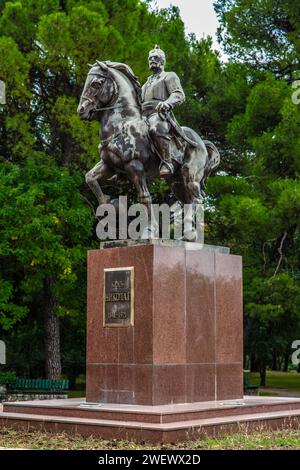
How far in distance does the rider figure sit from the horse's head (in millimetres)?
625

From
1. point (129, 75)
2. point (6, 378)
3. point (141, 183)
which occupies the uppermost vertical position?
point (129, 75)

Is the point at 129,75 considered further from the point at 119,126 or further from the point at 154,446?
the point at 154,446

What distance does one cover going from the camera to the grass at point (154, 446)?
32.7 feet

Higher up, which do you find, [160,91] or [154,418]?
[160,91]

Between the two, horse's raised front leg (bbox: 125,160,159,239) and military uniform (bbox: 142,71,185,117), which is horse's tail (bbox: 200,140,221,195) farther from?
horse's raised front leg (bbox: 125,160,159,239)

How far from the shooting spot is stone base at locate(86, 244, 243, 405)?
12.2m

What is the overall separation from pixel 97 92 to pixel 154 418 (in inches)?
215

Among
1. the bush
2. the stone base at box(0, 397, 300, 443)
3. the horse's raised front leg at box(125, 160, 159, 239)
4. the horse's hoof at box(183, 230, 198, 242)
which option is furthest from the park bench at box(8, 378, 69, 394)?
the horse's raised front leg at box(125, 160, 159, 239)

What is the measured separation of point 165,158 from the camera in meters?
13.2

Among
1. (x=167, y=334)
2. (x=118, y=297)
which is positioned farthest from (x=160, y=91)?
(x=167, y=334)

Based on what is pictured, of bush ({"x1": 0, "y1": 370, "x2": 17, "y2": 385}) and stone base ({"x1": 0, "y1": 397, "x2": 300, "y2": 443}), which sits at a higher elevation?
stone base ({"x1": 0, "y1": 397, "x2": 300, "y2": 443})

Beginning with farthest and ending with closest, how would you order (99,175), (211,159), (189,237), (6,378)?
(6,378), (211,159), (99,175), (189,237)

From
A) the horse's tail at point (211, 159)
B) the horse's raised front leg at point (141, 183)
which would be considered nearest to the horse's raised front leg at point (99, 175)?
the horse's raised front leg at point (141, 183)
